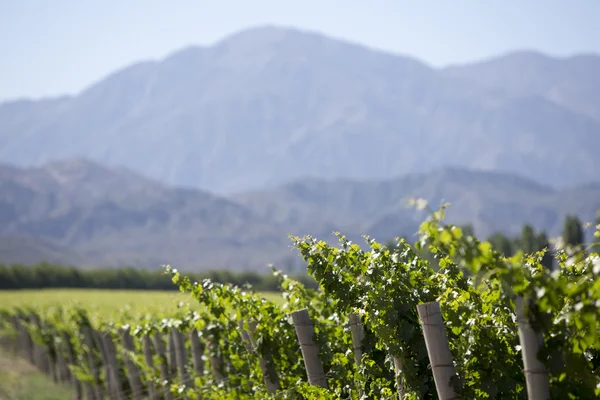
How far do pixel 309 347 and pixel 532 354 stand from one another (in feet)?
10.3

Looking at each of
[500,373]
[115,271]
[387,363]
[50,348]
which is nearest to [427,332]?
[500,373]

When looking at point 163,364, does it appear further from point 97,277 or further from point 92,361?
point 97,277

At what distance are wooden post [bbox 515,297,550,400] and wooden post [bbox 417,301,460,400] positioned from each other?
69cm

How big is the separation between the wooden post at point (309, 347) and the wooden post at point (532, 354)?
9.80 ft

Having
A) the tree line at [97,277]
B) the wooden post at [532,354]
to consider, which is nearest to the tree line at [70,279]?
the tree line at [97,277]

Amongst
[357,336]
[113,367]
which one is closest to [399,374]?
[357,336]

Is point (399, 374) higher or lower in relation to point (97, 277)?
lower

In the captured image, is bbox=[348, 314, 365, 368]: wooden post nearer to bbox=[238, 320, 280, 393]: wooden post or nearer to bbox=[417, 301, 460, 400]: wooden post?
bbox=[238, 320, 280, 393]: wooden post

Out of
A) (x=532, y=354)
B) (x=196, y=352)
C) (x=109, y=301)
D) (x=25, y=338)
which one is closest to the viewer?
(x=532, y=354)

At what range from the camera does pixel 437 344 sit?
4625 millimetres

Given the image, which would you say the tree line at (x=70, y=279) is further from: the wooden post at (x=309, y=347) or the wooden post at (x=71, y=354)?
the wooden post at (x=309, y=347)

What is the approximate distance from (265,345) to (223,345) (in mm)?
1498

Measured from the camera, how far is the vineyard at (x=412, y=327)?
151 inches

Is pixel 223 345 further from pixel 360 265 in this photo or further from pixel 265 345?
pixel 360 265
